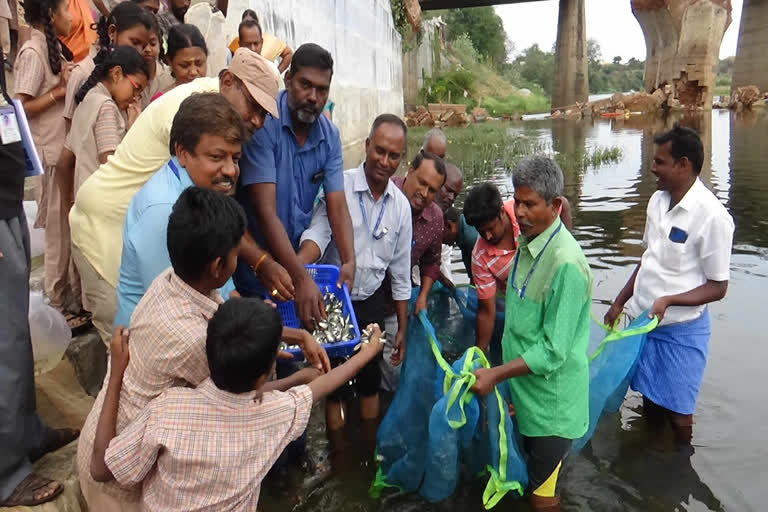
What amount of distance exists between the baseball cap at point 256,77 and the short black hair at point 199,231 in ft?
2.85

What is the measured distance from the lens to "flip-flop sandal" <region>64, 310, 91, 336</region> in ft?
11.2

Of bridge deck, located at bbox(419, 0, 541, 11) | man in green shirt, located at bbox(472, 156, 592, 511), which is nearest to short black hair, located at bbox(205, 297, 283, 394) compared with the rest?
man in green shirt, located at bbox(472, 156, 592, 511)

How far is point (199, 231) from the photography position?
5.93 ft

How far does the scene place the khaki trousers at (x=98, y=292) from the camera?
8.95 feet

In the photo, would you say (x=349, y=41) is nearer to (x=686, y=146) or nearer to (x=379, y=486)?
(x=686, y=146)

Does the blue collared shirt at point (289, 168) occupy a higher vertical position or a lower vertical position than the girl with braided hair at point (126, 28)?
lower

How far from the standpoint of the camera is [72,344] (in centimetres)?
326

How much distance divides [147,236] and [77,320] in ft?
5.82

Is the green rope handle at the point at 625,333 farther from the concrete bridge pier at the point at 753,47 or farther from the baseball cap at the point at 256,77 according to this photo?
the concrete bridge pier at the point at 753,47

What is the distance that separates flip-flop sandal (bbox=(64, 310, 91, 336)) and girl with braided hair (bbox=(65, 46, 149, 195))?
2.68ft

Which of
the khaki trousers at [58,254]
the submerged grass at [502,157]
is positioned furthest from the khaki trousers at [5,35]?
the submerged grass at [502,157]

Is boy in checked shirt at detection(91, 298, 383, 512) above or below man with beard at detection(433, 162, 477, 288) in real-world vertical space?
below

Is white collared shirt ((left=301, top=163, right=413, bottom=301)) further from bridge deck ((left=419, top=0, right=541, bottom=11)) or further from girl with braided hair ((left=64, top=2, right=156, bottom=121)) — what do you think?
bridge deck ((left=419, top=0, right=541, bottom=11))

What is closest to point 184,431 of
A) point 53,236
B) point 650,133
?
point 53,236
